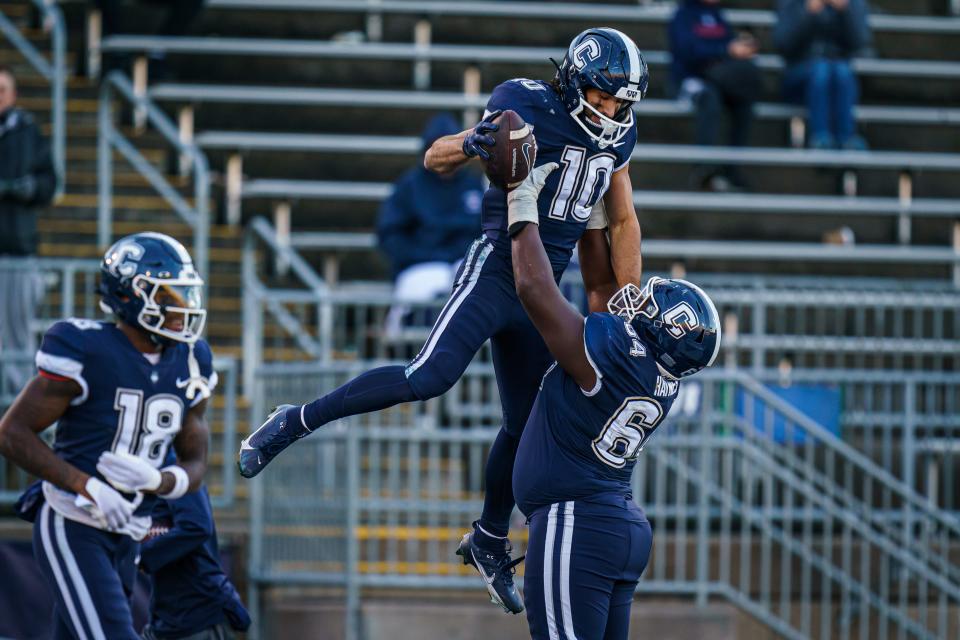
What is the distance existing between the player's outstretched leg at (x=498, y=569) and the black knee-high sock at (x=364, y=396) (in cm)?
78

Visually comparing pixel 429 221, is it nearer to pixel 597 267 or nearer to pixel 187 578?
pixel 187 578

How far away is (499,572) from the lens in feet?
21.0

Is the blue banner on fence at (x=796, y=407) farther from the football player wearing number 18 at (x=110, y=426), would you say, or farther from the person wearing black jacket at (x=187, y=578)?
the football player wearing number 18 at (x=110, y=426)

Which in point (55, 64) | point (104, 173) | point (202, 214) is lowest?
point (202, 214)

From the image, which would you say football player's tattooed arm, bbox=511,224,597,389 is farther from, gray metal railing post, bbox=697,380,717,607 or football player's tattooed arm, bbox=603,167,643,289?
gray metal railing post, bbox=697,380,717,607

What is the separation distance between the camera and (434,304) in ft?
31.2

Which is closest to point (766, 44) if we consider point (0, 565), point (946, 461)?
point (946, 461)

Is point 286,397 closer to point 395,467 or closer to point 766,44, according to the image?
point 395,467

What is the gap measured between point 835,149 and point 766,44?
4.25 ft

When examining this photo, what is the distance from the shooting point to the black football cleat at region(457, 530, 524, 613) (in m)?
6.36

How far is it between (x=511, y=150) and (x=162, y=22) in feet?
27.0

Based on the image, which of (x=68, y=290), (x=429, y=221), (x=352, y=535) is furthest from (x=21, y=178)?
(x=352, y=535)

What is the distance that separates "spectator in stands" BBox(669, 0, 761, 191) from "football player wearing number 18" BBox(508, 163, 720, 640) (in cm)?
683

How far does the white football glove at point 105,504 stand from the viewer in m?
6.29
